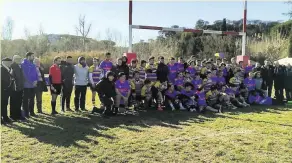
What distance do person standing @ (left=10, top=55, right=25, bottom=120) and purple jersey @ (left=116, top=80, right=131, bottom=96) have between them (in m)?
2.60

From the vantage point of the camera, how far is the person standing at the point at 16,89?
8.13 metres

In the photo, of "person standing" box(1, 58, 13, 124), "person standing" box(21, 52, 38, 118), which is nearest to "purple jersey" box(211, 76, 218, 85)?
"person standing" box(21, 52, 38, 118)

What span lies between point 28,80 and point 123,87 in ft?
8.55

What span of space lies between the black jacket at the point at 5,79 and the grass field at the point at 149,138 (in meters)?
0.92

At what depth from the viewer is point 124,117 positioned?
884 cm

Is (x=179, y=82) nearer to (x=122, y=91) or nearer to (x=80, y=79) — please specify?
(x=122, y=91)

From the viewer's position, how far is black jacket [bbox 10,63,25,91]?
26.6 feet

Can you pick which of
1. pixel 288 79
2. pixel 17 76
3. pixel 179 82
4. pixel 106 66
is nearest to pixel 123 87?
pixel 106 66

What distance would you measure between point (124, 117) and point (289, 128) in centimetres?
417

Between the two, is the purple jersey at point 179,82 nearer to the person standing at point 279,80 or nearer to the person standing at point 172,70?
the person standing at point 172,70

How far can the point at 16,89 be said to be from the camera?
818 cm

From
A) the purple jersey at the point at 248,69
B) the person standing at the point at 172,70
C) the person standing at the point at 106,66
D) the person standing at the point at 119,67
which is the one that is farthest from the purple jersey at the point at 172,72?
the purple jersey at the point at 248,69

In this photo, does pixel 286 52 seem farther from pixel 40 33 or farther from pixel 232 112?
pixel 40 33

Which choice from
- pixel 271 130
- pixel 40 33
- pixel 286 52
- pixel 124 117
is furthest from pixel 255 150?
pixel 40 33
